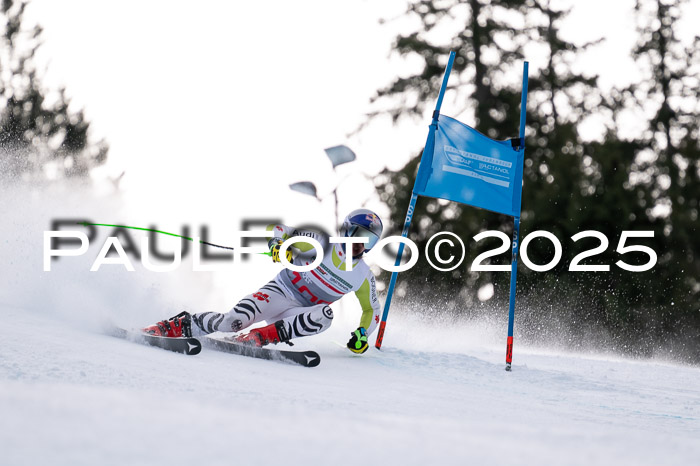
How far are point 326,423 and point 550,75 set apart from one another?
53.4ft

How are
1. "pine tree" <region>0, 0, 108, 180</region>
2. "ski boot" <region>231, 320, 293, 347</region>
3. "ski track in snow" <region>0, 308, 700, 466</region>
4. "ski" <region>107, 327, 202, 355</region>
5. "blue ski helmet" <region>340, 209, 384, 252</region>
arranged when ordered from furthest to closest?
"pine tree" <region>0, 0, 108, 180</region>
"blue ski helmet" <region>340, 209, 384, 252</region>
"ski boot" <region>231, 320, 293, 347</region>
"ski" <region>107, 327, 202, 355</region>
"ski track in snow" <region>0, 308, 700, 466</region>

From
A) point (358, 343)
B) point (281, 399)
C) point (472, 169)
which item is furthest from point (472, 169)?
point (281, 399)

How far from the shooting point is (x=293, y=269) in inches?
231

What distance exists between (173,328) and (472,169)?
9.57 ft

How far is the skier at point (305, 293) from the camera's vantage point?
559cm

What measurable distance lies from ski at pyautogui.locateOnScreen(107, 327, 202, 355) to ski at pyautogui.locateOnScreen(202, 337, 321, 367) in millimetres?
439

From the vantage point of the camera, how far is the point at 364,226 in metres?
5.85

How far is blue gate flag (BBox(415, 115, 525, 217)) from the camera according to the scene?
655 centimetres

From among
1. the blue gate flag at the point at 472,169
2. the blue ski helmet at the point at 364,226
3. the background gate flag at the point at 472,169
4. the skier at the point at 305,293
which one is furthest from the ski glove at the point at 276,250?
the blue gate flag at the point at 472,169

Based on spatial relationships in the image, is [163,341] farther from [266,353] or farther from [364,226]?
[364,226]

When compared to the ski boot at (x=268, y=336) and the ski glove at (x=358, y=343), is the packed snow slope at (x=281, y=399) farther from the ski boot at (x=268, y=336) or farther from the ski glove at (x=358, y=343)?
the ski boot at (x=268, y=336)

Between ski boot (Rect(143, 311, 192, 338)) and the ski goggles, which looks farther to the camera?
the ski goggles

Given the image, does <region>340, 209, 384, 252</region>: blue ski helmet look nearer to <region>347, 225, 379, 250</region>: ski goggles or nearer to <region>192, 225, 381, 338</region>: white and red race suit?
<region>347, 225, 379, 250</region>: ski goggles

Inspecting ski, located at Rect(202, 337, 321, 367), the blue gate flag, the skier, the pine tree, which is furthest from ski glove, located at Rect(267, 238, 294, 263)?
the pine tree
